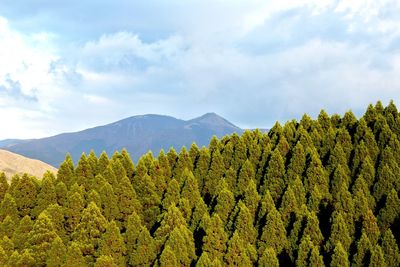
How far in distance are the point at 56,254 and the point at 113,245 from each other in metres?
3.85

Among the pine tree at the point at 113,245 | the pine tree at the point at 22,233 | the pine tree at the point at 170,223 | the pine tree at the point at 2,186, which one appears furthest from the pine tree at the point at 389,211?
the pine tree at the point at 2,186

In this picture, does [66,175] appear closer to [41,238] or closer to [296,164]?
[41,238]

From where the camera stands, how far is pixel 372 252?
85.6 ft

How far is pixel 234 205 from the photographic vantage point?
33.5 meters

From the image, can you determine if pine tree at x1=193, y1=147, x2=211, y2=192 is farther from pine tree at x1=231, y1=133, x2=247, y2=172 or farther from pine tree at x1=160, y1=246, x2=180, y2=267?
pine tree at x1=160, y1=246, x2=180, y2=267

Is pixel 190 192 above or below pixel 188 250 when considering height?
above

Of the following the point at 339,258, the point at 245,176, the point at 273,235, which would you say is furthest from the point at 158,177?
the point at 339,258

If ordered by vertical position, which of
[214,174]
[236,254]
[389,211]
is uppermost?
[214,174]

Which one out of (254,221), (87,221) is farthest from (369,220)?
(87,221)

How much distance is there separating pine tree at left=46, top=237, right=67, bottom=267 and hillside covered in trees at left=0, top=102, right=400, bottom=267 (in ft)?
0.20

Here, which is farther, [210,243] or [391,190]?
[391,190]

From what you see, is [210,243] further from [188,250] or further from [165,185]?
[165,185]

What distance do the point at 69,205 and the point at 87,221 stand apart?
3963mm

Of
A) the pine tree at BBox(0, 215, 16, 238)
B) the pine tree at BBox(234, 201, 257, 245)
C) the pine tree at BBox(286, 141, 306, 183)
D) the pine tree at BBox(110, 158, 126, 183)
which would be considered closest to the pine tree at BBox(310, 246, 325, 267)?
the pine tree at BBox(234, 201, 257, 245)
